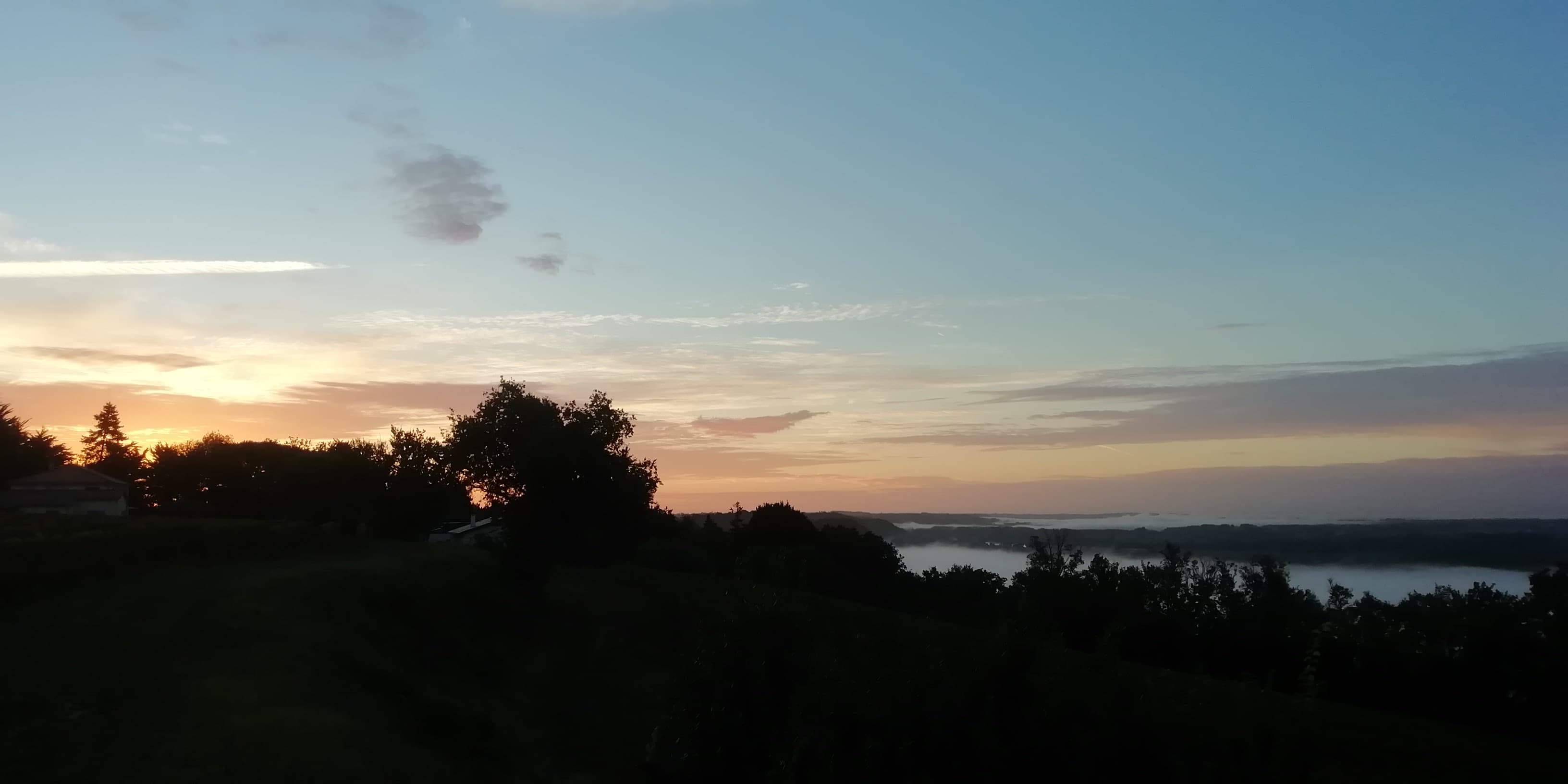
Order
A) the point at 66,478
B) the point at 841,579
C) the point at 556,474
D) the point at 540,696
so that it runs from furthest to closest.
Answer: the point at 66,478 → the point at 841,579 → the point at 556,474 → the point at 540,696

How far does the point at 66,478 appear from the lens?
81.2 m

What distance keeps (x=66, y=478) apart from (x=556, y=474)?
200 feet

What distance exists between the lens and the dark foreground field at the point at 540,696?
10867 millimetres

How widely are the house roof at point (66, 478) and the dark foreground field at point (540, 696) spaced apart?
54133mm

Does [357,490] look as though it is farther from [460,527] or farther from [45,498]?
[45,498]

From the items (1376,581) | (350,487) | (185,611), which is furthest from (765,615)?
(1376,581)

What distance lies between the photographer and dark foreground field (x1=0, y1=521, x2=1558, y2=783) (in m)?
10.9

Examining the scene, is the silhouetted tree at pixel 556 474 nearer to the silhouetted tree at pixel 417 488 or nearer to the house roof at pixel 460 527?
the silhouetted tree at pixel 417 488

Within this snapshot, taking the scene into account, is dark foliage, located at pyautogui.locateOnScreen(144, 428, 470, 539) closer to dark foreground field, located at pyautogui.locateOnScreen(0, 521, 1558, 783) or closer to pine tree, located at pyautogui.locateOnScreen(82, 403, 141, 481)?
dark foreground field, located at pyautogui.locateOnScreen(0, 521, 1558, 783)

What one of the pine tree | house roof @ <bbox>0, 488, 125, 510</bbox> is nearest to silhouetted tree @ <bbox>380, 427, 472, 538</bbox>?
house roof @ <bbox>0, 488, 125, 510</bbox>

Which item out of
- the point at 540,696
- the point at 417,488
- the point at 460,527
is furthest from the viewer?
the point at 460,527

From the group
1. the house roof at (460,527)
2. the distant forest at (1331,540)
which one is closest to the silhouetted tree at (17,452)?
the house roof at (460,527)

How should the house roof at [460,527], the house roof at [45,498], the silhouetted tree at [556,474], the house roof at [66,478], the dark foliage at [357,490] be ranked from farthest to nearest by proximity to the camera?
the house roof at [66,478] < the house roof at [460,527] < the house roof at [45,498] < the dark foliage at [357,490] < the silhouetted tree at [556,474]

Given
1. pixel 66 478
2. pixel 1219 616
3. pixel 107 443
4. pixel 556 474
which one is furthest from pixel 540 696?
pixel 107 443
